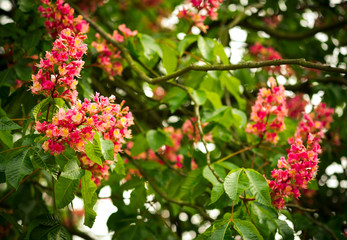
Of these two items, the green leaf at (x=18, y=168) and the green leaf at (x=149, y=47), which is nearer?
the green leaf at (x=18, y=168)

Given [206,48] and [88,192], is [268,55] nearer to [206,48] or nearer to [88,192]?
[206,48]

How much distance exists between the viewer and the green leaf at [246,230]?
159cm

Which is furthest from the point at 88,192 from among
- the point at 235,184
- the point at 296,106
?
the point at 296,106

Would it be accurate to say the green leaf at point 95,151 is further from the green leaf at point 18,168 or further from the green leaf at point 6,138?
the green leaf at point 6,138

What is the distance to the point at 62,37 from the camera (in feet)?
5.18

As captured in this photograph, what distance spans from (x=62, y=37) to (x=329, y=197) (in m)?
3.18

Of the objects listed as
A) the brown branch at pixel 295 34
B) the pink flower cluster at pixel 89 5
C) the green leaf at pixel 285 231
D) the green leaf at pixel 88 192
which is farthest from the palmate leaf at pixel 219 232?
the pink flower cluster at pixel 89 5

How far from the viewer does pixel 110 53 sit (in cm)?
254

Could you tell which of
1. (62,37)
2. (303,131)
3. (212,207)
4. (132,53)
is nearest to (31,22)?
(132,53)

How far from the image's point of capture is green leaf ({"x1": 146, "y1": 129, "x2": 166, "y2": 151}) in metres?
2.48

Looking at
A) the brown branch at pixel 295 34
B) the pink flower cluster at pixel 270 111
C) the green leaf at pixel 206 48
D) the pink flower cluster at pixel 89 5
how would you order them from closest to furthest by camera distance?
the pink flower cluster at pixel 270 111
the green leaf at pixel 206 48
the brown branch at pixel 295 34
the pink flower cluster at pixel 89 5

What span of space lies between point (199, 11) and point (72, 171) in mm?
1507

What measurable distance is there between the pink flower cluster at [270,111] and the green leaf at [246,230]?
2.48ft

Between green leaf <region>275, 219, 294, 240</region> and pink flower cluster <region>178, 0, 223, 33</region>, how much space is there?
4.49 ft
